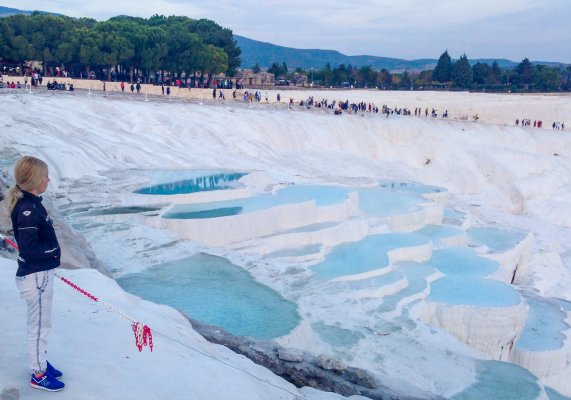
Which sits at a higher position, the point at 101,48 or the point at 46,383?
the point at 101,48

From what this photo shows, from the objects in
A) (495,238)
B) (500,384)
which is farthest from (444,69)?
(500,384)

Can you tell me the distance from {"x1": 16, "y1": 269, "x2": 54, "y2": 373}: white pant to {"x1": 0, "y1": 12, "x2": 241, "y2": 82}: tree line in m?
25.6

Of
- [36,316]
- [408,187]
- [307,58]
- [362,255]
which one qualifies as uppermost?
[307,58]

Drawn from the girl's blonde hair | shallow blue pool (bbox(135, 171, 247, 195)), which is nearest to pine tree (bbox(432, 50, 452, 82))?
shallow blue pool (bbox(135, 171, 247, 195))

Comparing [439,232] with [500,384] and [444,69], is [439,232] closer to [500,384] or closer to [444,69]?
[500,384]

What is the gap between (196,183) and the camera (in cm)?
1205

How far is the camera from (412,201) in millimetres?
13625

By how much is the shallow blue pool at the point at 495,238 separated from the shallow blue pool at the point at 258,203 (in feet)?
10.9

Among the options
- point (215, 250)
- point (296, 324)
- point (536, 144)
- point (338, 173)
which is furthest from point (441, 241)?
point (536, 144)

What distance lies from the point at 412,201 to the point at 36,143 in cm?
888

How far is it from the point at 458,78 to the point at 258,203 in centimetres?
4455

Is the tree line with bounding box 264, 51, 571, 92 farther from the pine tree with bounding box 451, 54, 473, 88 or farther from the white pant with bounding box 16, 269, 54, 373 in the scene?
the white pant with bounding box 16, 269, 54, 373

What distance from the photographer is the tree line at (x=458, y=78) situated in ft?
159

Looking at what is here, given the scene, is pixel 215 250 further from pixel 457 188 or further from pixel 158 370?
pixel 457 188
